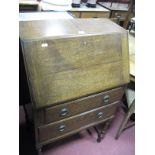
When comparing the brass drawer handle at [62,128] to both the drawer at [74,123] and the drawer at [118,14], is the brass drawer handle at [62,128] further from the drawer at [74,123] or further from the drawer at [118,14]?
the drawer at [118,14]

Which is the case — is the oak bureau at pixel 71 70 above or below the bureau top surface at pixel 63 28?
below

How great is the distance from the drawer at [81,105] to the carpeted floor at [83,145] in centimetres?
56

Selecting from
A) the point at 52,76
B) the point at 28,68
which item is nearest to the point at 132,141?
the point at 52,76

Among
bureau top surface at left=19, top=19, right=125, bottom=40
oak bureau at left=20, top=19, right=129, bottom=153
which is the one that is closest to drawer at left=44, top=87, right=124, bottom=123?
oak bureau at left=20, top=19, right=129, bottom=153

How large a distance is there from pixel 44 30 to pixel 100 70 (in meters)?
0.42


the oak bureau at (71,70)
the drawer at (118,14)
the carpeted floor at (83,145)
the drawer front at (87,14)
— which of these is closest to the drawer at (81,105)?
the oak bureau at (71,70)

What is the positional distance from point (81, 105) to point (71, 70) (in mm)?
260

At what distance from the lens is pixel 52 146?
62.4 inches

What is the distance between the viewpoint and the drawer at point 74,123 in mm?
1171

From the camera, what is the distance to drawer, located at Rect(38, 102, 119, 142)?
1.17 metres

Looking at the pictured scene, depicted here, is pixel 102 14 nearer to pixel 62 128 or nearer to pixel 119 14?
pixel 119 14

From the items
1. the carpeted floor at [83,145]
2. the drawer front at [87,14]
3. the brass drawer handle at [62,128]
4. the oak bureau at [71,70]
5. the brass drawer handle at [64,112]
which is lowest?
the carpeted floor at [83,145]

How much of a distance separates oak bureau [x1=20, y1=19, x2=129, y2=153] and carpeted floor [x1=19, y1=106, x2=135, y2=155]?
0.35 m
